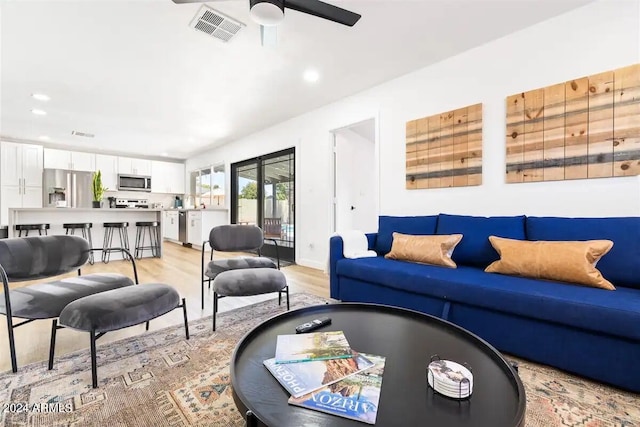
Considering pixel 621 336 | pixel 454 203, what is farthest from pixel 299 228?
pixel 621 336

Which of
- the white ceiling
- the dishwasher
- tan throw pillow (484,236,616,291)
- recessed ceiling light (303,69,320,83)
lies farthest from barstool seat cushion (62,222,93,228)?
tan throw pillow (484,236,616,291)

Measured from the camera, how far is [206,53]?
2.89 m

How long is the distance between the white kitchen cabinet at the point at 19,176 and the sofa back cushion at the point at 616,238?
28.5ft

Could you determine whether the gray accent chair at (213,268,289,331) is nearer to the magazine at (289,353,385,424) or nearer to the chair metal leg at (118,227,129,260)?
the magazine at (289,353,385,424)

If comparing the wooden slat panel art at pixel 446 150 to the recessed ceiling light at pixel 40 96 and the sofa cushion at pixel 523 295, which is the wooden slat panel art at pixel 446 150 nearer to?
the sofa cushion at pixel 523 295

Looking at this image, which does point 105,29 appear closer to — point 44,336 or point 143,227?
point 44,336

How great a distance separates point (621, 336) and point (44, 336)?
362cm

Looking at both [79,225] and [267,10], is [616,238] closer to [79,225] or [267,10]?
[267,10]

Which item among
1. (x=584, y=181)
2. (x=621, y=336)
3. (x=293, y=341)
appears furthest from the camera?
(x=584, y=181)

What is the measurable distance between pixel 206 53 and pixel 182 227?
18.1 feet

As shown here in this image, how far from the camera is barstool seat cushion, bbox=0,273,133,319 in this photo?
160 cm

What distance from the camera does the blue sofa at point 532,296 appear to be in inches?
56.8

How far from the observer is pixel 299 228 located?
479cm

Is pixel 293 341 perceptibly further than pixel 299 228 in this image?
No
